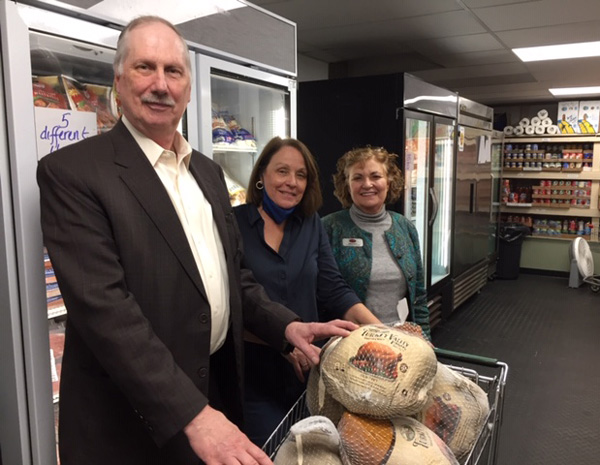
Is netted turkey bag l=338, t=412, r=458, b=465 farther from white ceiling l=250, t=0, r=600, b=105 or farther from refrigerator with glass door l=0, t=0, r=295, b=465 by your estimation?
white ceiling l=250, t=0, r=600, b=105

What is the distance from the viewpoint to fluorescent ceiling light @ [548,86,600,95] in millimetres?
6648

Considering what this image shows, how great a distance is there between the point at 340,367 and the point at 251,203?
0.95m

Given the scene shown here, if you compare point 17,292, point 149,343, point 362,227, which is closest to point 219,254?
point 149,343

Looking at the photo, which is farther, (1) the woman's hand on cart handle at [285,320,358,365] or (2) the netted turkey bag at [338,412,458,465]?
(1) the woman's hand on cart handle at [285,320,358,365]

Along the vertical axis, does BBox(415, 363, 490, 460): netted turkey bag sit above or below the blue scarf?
below

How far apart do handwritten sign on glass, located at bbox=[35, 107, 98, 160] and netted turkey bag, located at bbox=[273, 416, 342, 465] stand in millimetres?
1048

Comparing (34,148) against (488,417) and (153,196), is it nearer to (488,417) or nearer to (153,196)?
(153,196)

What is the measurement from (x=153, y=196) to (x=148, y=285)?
0.67ft

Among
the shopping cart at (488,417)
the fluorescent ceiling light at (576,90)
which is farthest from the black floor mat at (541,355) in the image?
the fluorescent ceiling light at (576,90)

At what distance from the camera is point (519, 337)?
191 inches

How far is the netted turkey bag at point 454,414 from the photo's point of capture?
1.23 m

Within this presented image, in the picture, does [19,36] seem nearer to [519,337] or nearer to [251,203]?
[251,203]

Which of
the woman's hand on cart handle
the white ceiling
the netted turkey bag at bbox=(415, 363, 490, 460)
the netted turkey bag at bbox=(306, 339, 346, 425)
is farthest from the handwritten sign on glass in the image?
the white ceiling

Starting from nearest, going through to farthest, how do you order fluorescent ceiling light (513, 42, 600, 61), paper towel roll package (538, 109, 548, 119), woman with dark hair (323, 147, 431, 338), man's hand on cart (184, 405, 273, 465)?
man's hand on cart (184, 405, 273, 465) → woman with dark hair (323, 147, 431, 338) → fluorescent ceiling light (513, 42, 600, 61) → paper towel roll package (538, 109, 548, 119)
